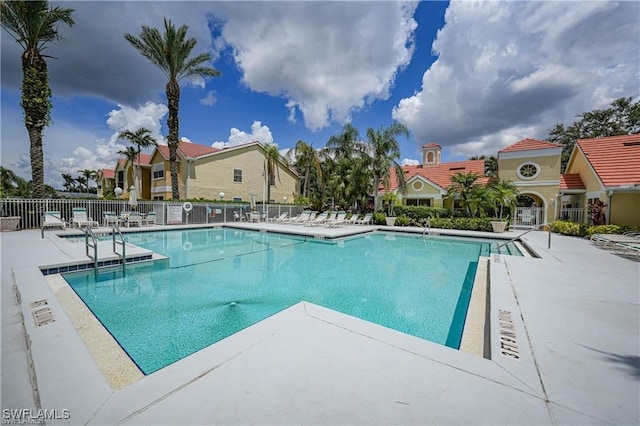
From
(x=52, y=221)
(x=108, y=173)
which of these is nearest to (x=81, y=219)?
(x=52, y=221)

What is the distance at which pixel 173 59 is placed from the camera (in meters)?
19.0

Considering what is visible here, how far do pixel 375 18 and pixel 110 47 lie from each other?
14.6 metres

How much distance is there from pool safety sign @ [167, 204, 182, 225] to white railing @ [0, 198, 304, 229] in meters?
0.19

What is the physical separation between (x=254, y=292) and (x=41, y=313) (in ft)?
11.4

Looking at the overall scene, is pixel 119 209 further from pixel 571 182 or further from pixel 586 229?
pixel 571 182

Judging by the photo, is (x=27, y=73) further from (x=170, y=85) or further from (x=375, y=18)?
(x=375, y=18)

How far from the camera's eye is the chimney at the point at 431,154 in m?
28.0

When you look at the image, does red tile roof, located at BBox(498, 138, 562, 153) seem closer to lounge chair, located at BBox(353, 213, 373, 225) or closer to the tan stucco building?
lounge chair, located at BBox(353, 213, 373, 225)

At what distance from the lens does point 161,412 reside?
192 centimetres

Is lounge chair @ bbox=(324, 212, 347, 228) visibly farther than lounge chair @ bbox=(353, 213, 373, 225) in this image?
No

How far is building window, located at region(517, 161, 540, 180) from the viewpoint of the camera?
1939 centimetres

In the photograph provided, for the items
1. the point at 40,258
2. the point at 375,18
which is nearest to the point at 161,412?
the point at 40,258

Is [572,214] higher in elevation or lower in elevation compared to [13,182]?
lower

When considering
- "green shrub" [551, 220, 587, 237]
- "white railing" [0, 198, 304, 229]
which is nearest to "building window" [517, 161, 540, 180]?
"green shrub" [551, 220, 587, 237]
